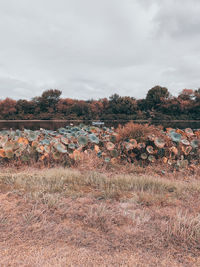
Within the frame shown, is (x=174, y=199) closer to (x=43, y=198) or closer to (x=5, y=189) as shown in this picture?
(x=43, y=198)

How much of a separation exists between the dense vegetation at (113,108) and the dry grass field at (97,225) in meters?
59.3

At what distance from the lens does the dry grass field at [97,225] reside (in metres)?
1.46

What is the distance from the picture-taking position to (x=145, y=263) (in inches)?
55.1

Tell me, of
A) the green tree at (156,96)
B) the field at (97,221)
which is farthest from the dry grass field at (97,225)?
the green tree at (156,96)

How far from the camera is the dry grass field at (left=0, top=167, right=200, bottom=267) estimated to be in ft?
4.78

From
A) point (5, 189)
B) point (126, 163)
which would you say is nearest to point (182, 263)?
point (5, 189)

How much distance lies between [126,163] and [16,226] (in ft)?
10.5

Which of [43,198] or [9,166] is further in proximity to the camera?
[9,166]

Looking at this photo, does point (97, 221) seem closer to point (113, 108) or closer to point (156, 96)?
point (113, 108)

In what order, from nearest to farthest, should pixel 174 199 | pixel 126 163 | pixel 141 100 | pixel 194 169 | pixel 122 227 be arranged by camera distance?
1. pixel 122 227
2. pixel 174 199
3. pixel 194 169
4. pixel 126 163
5. pixel 141 100

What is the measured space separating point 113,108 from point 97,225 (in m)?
68.2

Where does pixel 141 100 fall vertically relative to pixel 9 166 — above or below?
above

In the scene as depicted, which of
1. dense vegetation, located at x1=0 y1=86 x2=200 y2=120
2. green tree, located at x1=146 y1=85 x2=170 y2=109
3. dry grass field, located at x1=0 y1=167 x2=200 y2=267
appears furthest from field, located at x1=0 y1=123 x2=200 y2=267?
green tree, located at x1=146 y1=85 x2=170 y2=109

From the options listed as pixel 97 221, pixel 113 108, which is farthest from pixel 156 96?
pixel 97 221
